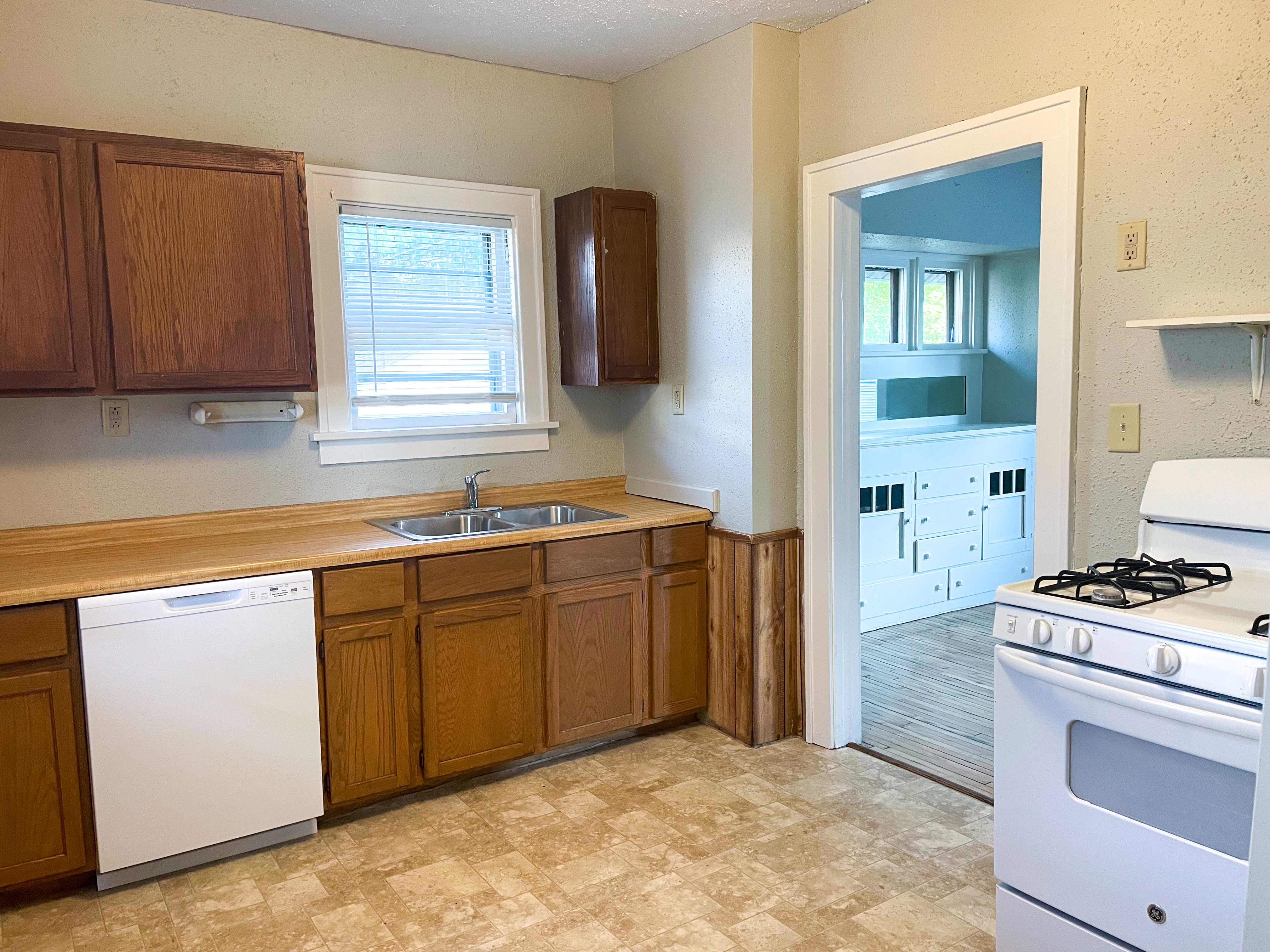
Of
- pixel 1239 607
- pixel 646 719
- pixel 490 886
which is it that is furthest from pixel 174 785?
pixel 1239 607

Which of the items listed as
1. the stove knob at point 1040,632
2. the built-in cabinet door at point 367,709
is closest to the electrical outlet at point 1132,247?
the stove knob at point 1040,632

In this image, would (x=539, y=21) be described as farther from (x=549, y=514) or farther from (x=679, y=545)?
(x=679, y=545)

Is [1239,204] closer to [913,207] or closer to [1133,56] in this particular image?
[1133,56]

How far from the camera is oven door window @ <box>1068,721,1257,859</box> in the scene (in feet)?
5.31

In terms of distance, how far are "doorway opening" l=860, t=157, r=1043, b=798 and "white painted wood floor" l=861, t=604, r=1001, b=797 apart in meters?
0.01

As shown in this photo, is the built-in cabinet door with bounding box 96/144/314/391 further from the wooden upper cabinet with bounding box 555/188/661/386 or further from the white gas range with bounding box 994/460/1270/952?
the white gas range with bounding box 994/460/1270/952

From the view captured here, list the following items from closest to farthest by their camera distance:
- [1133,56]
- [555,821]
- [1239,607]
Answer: [1239,607], [1133,56], [555,821]

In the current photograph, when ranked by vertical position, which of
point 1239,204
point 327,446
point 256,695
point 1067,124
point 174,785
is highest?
point 1067,124

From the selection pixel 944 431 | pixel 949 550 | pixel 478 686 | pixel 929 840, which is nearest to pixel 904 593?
pixel 949 550

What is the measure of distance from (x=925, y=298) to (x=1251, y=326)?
3.75 meters

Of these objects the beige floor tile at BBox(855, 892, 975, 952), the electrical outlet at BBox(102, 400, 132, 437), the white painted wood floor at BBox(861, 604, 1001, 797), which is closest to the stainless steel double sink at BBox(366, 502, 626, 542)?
the electrical outlet at BBox(102, 400, 132, 437)

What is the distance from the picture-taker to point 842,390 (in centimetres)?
328

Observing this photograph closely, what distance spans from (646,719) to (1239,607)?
207cm

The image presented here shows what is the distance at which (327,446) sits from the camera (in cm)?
331
